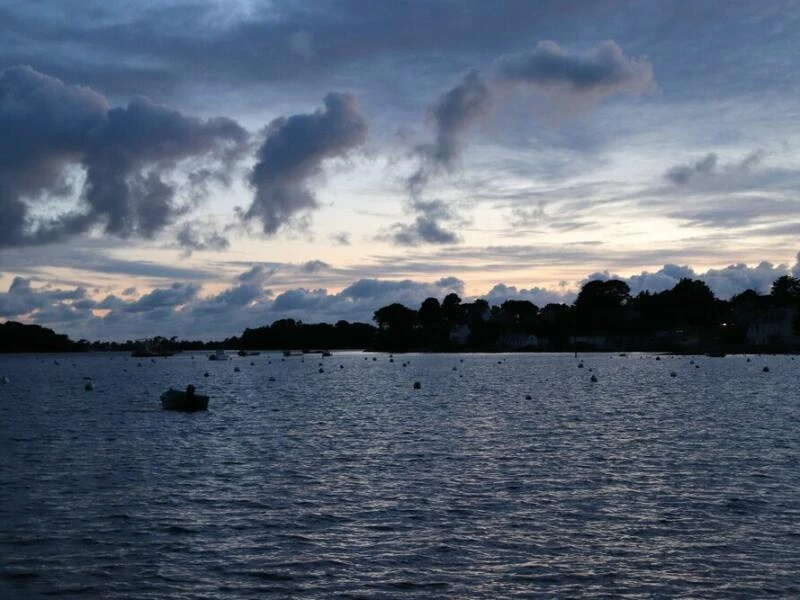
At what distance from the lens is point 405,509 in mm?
27156

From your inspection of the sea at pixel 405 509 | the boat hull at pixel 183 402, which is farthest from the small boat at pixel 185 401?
the sea at pixel 405 509

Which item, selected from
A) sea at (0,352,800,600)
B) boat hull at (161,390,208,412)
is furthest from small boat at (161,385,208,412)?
sea at (0,352,800,600)

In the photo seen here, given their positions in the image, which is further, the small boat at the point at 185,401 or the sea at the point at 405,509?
the small boat at the point at 185,401

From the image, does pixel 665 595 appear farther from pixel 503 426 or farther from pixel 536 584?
pixel 503 426

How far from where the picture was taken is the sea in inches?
769

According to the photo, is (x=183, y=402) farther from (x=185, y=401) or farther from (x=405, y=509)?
(x=405, y=509)

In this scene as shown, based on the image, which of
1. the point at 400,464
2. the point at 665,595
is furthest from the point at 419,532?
the point at 400,464

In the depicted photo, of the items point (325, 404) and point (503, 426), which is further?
point (325, 404)

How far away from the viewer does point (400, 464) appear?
37.3 meters

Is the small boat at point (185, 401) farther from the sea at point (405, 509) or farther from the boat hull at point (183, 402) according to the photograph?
the sea at point (405, 509)

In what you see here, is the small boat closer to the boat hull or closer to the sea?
the boat hull

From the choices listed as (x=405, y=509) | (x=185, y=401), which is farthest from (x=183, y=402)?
(x=405, y=509)

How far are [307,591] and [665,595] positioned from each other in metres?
7.89

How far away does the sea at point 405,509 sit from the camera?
1953 centimetres
